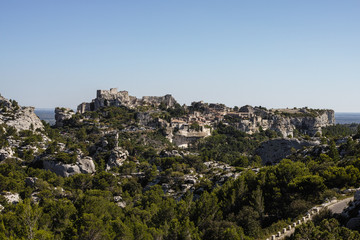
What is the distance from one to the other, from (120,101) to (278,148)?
232ft

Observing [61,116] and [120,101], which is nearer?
[61,116]

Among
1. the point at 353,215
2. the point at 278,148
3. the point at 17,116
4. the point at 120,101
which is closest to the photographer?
the point at 353,215

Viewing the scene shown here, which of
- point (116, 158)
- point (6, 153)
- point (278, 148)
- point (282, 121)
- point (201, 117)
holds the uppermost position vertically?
point (201, 117)

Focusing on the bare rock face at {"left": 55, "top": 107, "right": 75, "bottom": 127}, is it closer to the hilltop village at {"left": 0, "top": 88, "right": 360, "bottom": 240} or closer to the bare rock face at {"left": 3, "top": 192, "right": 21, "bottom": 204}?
the hilltop village at {"left": 0, "top": 88, "right": 360, "bottom": 240}

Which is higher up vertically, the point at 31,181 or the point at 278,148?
the point at 278,148

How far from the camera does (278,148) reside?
84.4m

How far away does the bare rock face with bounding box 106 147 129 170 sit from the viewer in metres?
71.1

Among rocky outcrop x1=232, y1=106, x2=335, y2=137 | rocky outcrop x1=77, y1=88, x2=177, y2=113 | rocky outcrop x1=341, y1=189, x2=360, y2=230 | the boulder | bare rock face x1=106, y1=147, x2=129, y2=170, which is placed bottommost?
the boulder

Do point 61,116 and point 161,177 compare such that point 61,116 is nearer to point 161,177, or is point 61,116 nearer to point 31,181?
point 31,181

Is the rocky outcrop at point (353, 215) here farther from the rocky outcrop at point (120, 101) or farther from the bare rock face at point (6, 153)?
the rocky outcrop at point (120, 101)

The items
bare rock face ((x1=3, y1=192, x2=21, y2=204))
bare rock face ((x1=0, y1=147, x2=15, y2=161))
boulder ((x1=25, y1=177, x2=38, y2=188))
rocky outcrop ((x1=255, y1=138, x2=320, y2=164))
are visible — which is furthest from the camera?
rocky outcrop ((x1=255, y1=138, x2=320, y2=164))

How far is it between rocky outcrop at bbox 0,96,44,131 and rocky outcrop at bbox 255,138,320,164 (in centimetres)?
6454

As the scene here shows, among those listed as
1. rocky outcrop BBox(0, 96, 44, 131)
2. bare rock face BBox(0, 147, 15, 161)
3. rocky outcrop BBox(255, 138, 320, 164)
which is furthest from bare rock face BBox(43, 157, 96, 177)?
rocky outcrop BBox(255, 138, 320, 164)

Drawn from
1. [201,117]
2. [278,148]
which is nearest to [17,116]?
[201,117]
